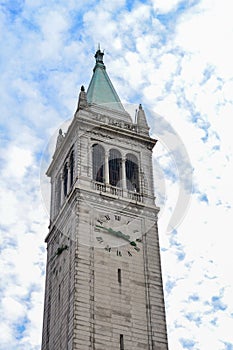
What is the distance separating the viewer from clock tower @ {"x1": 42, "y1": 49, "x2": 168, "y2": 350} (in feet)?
153

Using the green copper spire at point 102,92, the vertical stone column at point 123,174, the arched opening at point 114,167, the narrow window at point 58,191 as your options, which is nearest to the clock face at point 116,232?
the vertical stone column at point 123,174

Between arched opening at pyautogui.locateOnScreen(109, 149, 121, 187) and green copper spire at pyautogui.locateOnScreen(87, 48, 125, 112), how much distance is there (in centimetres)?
698

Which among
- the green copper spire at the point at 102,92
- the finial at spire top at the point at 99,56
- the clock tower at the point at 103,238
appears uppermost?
the finial at spire top at the point at 99,56

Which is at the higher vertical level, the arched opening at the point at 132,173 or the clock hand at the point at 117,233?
the arched opening at the point at 132,173

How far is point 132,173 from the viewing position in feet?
194

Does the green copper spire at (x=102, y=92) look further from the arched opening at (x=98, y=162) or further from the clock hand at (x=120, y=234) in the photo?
the clock hand at (x=120, y=234)

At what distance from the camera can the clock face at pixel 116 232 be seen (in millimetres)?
51312

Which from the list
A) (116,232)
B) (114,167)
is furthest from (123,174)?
(116,232)

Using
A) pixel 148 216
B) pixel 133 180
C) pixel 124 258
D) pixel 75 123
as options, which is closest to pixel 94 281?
pixel 124 258

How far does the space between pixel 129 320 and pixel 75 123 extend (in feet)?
65.7

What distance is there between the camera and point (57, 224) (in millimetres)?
56844

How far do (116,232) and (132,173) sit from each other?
847cm

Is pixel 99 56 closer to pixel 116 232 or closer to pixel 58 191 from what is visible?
pixel 58 191

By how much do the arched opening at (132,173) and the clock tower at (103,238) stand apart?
9 cm
